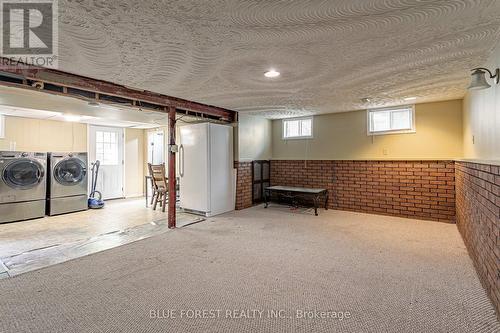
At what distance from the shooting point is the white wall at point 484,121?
2.31m

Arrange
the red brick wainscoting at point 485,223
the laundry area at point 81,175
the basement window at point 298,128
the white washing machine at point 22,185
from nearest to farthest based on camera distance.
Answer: the red brick wainscoting at point 485,223 → the laundry area at point 81,175 → the white washing machine at point 22,185 → the basement window at point 298,128

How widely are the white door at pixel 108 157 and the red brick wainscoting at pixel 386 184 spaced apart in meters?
4.80

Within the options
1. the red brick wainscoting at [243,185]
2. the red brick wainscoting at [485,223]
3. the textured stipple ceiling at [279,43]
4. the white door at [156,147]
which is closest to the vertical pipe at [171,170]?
the textured stipple ceiling at [279,43]

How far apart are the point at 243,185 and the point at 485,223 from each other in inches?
165

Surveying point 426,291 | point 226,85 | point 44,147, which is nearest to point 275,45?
point 226,85

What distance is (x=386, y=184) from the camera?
5027mm

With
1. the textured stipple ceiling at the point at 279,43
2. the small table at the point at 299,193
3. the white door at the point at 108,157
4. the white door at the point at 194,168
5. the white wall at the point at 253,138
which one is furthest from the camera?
the white door at the point at 108,157

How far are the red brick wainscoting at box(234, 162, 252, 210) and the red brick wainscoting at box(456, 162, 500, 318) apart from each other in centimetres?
389

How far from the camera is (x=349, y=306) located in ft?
6.38

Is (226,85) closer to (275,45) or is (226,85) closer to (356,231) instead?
(275,45)

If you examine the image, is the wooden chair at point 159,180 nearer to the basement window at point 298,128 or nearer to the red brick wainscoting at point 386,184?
the red brick wainscoting at point 386,184

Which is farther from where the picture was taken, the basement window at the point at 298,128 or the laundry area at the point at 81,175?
the basement window at the point at 298,128

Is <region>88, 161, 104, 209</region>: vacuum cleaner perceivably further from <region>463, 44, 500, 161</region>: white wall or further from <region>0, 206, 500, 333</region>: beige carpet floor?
<region>463, 44, 500, 161</region>: white wall

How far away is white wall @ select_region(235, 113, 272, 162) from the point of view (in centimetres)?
562
